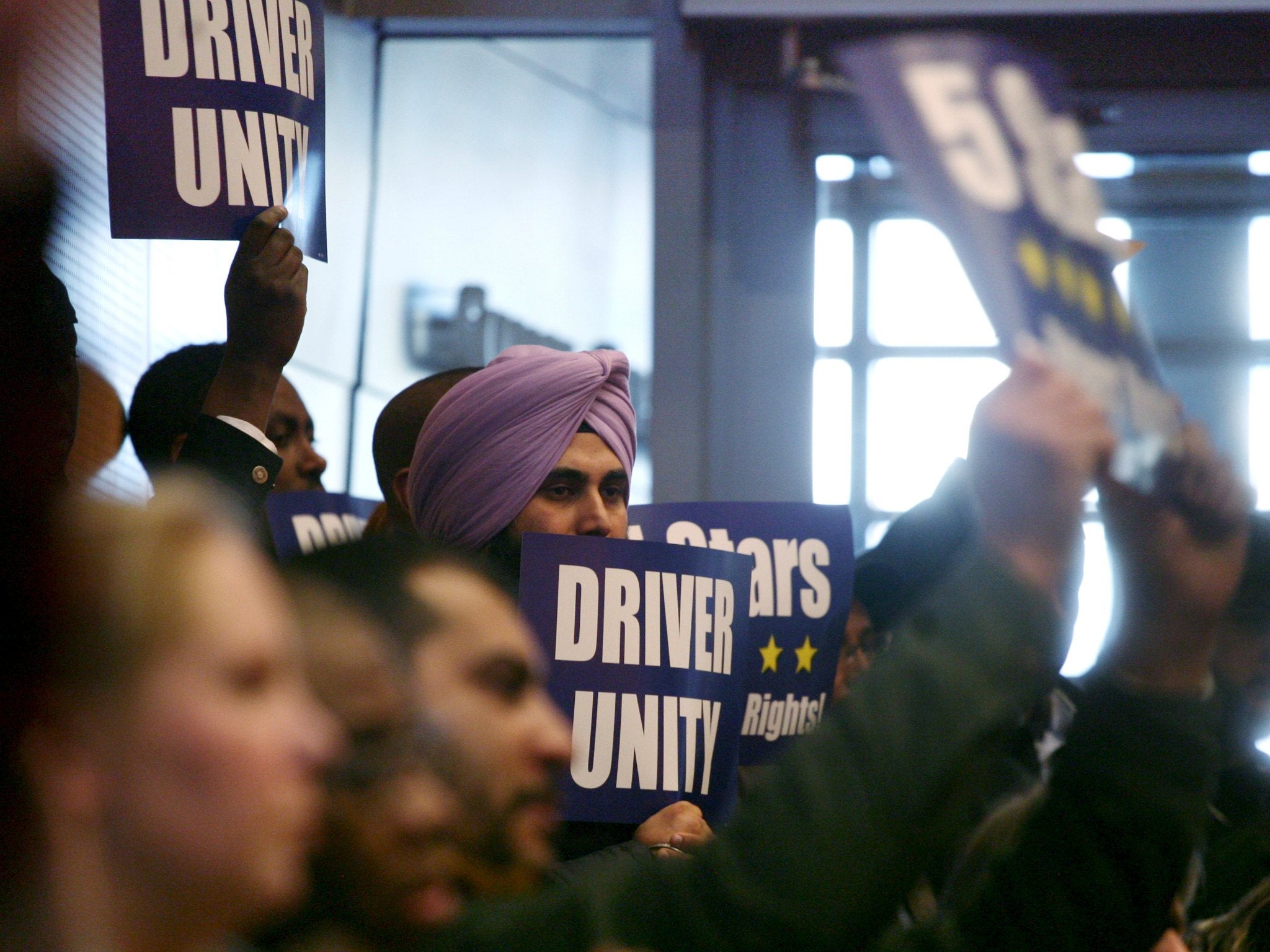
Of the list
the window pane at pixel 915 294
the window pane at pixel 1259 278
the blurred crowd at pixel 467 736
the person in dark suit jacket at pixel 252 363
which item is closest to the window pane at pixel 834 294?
the window pane at pixel 915 294

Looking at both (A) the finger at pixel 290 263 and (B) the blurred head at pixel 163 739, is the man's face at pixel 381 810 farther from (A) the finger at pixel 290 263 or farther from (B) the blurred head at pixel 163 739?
A: (A) the finger at pixel 290 263

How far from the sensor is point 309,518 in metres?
2.84

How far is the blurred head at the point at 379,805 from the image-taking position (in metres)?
1.05

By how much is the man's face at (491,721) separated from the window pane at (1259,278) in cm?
329

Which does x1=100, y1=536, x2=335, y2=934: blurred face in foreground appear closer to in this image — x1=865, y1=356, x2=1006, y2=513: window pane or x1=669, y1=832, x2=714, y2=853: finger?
x1=669, y1=832, x2=714, y2=853: finger

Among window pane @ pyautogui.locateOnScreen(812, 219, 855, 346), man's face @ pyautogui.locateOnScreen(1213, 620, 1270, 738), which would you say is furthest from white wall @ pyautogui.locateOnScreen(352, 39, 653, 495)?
man's face @ pyautogui.locateOnScreen(1213, 620, 1270, 738)

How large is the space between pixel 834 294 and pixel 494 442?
84.8 inches

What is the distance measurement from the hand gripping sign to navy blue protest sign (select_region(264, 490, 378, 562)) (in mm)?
1706

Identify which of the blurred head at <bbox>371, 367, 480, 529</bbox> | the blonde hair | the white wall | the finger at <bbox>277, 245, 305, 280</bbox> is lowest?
the blonde hair

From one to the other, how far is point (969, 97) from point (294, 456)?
2.17 m

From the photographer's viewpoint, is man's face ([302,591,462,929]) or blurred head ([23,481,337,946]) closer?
blurred head ([23,481,337,946])

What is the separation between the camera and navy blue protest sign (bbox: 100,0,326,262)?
2119 mm

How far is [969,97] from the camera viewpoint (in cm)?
118

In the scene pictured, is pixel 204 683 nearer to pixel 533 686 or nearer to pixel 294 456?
pixel 533 686
